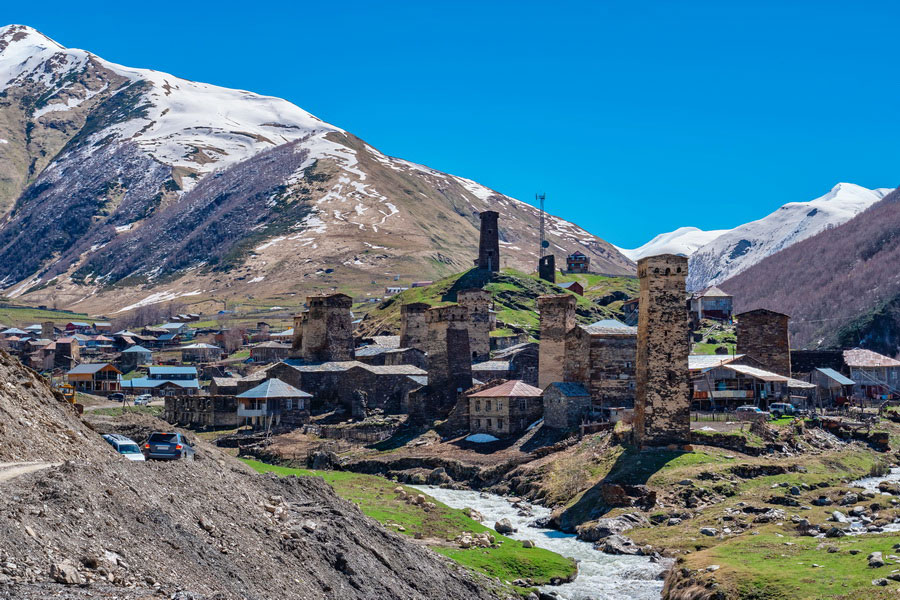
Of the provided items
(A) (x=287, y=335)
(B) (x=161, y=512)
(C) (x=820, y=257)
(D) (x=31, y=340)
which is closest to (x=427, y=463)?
(B) (x=161, y=512)

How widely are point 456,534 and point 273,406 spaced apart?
4250cm

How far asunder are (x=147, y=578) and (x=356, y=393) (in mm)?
62722

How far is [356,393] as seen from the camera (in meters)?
83.2

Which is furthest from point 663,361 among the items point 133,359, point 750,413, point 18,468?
point 133,359

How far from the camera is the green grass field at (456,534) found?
36.2m

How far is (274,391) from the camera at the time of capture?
8194 centimetres

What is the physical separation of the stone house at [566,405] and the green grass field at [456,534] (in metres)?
14.1

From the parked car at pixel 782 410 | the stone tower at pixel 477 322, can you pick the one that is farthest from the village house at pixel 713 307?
the parked car at pixel 782 410

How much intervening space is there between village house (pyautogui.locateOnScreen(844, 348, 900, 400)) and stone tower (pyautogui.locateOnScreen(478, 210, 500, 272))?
257 ft

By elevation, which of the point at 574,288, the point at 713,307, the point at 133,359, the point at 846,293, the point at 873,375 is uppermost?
the point at 574,288

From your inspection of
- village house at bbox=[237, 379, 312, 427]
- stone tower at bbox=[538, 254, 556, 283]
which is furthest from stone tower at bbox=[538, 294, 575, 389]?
stone tower at bbox=[538, 254, 556, 283]

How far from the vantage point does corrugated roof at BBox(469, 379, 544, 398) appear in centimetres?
6681

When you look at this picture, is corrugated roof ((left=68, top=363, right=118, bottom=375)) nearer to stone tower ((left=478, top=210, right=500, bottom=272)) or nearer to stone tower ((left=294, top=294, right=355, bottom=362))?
stone tower ((left=294, top=294, right=355, bottom=362))

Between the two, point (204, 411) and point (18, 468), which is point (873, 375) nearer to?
point (204, 411)
